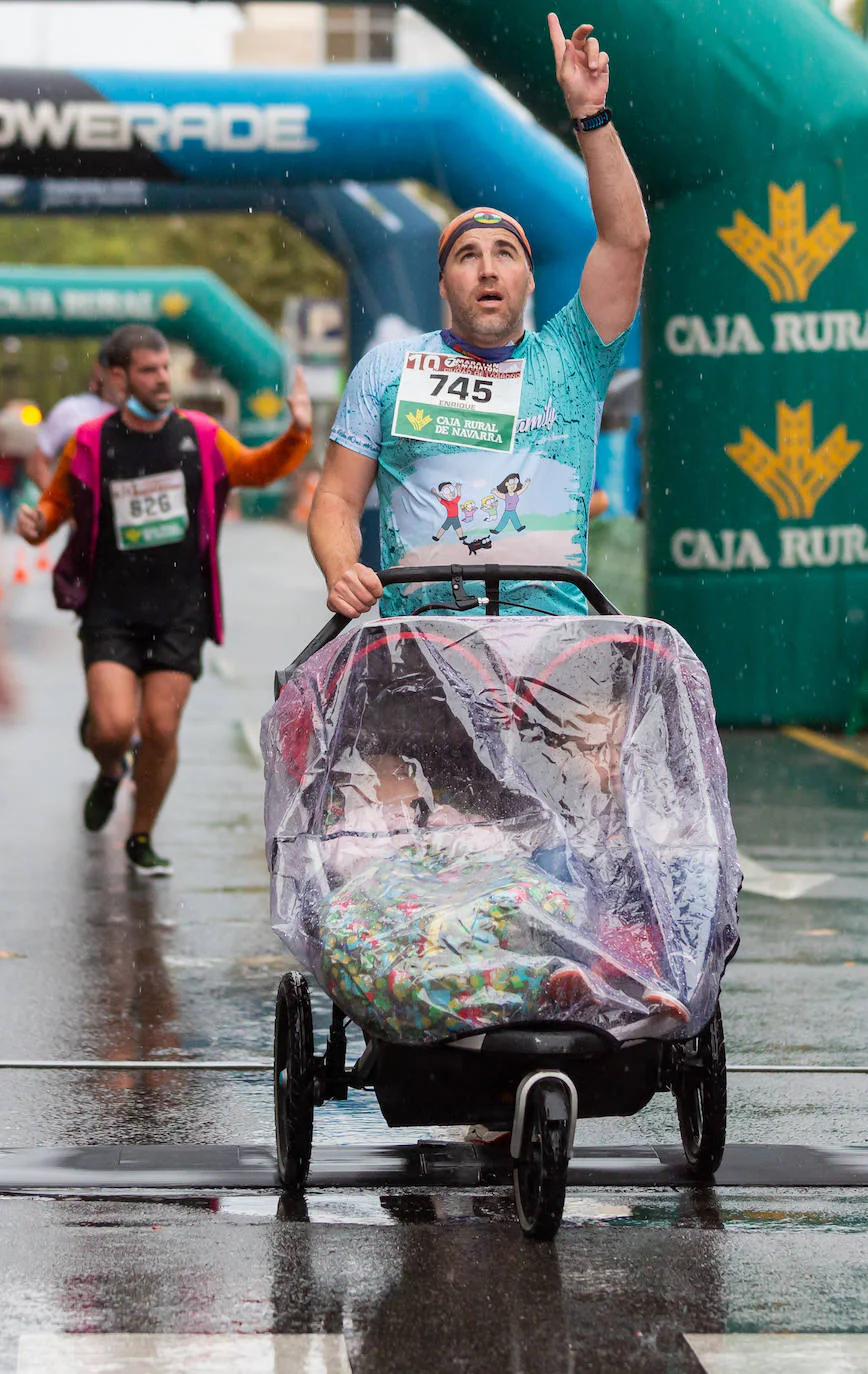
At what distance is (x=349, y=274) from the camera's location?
980 inches

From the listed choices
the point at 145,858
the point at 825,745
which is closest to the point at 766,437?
the point at 825,745

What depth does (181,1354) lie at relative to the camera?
369 centimetres

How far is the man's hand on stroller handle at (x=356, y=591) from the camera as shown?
471cm

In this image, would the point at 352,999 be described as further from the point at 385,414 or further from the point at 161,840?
the point at 161,840

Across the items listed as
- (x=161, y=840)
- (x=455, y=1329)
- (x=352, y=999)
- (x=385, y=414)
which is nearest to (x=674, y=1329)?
(x=455, y=1329)

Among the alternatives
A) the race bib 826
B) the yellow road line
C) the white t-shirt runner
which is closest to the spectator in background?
the white t-shirt runner

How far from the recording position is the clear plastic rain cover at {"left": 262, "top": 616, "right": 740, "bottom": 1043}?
424 cm

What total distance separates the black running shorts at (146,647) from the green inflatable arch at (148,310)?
3275 cm

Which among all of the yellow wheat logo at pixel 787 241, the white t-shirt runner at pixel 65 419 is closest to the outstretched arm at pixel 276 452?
the white t-shirt runner at pixel 65 419

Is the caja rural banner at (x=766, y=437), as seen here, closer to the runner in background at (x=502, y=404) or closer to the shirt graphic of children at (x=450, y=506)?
the runner in background at (x=502, y=404)

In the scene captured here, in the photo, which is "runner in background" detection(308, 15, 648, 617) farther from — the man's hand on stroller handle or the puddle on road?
the puddle on road

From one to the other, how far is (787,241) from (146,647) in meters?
5.62

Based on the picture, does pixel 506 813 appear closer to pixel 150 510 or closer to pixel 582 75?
pixel 582 75

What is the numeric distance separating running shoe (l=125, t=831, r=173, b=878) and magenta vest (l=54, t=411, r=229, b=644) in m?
0.79
